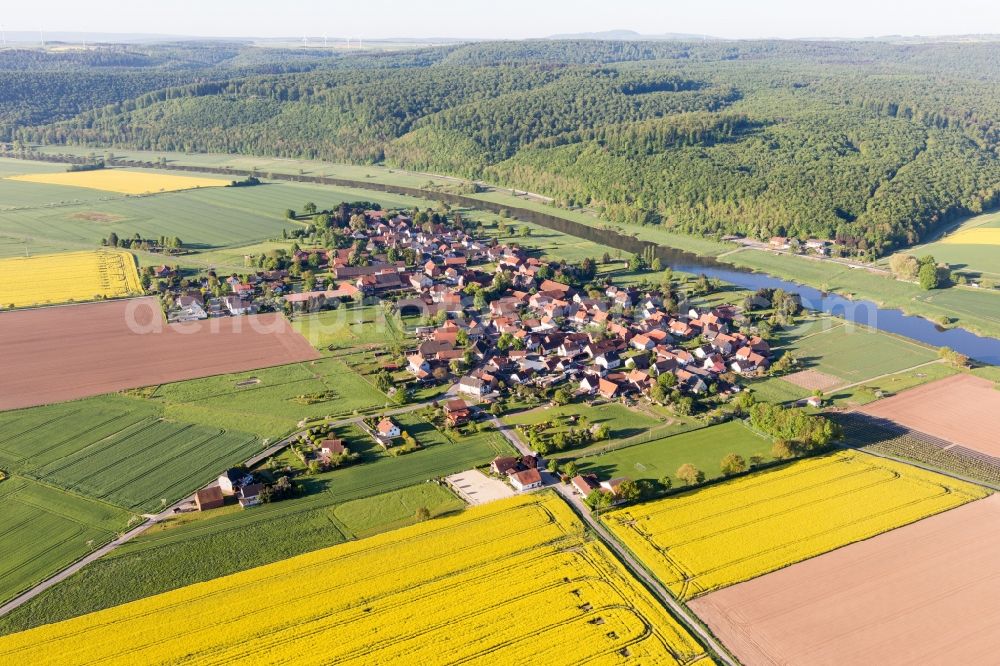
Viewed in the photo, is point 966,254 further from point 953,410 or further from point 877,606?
point 877,606

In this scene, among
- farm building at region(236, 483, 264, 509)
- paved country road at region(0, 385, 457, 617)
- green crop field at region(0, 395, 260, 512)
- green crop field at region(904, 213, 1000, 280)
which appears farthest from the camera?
green crop field at region(904, 213, 1000, 280)

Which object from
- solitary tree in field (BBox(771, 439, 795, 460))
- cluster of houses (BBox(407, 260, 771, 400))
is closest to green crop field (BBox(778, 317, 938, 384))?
cluster of houses (BBox(407, 260, 771, 400))

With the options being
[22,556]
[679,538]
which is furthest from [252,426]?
[679,538]

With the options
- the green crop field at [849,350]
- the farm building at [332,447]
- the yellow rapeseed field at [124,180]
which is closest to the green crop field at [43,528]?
the farm building at [332,447]

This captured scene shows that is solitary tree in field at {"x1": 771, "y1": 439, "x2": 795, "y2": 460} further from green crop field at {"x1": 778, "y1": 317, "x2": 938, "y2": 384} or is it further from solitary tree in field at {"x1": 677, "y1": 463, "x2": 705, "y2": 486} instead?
green crop field at {"x1": 778, "y1": 317, "x2": 938, "y2": 384}

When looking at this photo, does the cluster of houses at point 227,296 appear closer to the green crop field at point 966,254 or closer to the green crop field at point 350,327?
the green crop field at point 350,327

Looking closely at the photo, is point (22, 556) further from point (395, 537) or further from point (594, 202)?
point (594, 202)
